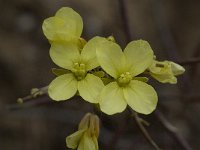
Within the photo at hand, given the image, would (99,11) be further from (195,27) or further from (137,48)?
(137,48)

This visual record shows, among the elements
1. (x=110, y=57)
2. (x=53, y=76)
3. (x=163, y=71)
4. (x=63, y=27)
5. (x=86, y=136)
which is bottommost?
(x=53, y=76)

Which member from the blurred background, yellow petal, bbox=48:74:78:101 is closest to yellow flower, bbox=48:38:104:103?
yellow petal, bbox=48:74:78:101

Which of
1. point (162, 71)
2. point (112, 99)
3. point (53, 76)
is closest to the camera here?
point (112, 99)

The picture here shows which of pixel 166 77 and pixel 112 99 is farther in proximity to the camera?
pixel 166 77

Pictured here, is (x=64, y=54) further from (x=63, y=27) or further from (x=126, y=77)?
(x=126, y=77)

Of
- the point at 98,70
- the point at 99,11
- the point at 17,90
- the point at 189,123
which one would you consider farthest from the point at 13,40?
the point at 98,70

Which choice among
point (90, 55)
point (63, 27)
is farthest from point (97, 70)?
point (63, 27)

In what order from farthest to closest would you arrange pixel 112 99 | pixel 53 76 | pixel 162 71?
pixel 53 76
pixel 162 71
pixel 112 99
